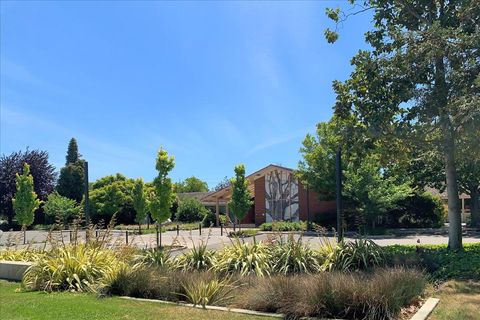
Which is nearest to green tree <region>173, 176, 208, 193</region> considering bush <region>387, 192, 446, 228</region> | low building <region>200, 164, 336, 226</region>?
low building <region>200, 164, 336, 226</region>

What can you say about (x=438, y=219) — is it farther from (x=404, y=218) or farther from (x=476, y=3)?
(x=476, y=3)

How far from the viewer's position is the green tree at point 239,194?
1304 inches

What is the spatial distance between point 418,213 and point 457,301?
102ft

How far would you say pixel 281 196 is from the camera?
4472 centimetres

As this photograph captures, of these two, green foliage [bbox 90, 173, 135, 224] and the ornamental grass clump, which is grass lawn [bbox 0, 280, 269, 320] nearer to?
the ornamental grass clump

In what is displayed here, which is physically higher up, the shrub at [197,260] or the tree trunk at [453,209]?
the tree trunk at [453,209]

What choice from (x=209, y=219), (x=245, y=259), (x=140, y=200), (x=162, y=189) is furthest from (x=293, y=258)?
(x=209, y=219)

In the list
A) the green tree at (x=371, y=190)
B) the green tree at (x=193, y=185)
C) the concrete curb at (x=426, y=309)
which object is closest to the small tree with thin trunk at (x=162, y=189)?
the green tree at (x=371, y=190)

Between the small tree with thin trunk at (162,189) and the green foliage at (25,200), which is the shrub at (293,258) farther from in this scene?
the green foliage at (25,200)

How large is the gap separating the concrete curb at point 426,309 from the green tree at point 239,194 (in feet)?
85.3

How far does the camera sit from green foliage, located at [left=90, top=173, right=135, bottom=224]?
50688 mm

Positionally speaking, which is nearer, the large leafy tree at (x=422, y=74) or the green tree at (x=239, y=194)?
the large leafy tree at (x=422, y=74)

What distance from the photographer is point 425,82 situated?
1227 cm

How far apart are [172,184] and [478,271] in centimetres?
1500
